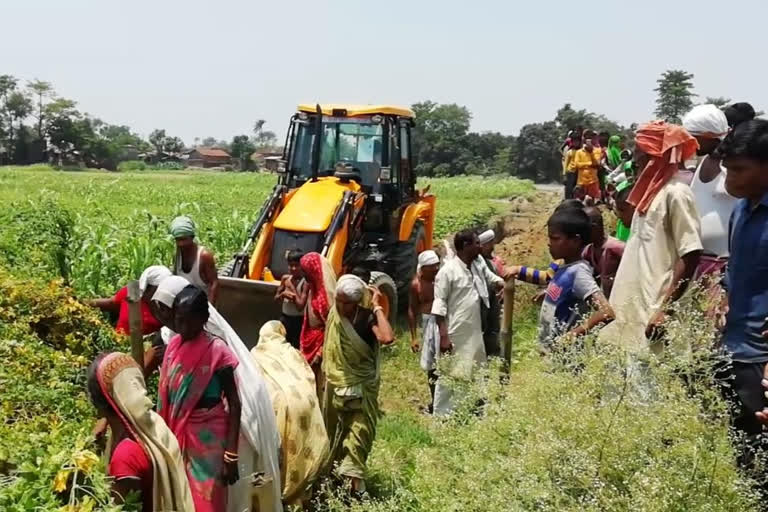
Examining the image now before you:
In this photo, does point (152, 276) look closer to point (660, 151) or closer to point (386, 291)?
point (386, 291)

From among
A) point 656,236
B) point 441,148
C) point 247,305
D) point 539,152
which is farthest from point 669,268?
point 441,148

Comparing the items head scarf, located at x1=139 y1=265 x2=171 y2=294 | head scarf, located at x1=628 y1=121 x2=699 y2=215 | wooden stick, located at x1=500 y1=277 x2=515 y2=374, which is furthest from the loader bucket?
head scarf, located at x1=628 y1=121 x2=699 y2=215

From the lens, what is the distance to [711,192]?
12.5 feet

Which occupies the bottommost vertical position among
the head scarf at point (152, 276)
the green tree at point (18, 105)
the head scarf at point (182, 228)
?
the head scarf at point (152, 276)

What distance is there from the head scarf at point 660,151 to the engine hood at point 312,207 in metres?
4.62

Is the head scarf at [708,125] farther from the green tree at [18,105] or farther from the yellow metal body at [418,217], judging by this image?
the green tree at [18,105]

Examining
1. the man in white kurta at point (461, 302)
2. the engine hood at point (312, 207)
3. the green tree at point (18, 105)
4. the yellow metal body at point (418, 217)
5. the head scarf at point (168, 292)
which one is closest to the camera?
the head scarf at point (168, 292)

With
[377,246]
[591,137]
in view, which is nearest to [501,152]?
[591,137]

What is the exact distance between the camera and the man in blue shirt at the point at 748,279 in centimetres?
290

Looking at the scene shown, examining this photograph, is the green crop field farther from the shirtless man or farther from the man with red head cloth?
the shirtless man

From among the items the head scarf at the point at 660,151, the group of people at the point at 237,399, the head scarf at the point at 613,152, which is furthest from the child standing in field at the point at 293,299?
the head scarf at the point at 613,152

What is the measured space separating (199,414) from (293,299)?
251 centimetres

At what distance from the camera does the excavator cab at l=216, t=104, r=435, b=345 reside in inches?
321

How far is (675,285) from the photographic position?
3.53m
